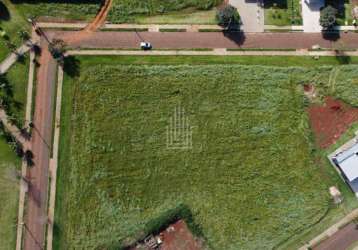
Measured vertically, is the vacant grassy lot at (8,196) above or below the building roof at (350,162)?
above

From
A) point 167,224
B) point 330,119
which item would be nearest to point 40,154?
point 167,224

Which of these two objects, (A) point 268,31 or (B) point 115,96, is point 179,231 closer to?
(B) point 115,96

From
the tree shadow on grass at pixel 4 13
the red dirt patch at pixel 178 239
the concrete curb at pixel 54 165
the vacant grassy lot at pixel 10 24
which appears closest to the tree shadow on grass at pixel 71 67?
the concrete curb at pixel 54 165

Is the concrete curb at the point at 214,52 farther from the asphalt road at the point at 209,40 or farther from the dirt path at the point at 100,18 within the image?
the dirt path at the point at 100,18

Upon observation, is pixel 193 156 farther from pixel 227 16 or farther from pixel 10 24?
pixel 10 24

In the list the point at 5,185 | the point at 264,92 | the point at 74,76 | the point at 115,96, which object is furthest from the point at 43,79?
the point at 264,92

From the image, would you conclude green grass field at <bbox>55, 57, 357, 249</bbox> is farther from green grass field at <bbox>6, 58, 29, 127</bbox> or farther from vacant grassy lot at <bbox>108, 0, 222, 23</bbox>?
vacant grassy lot at <bbox>108, 0, 222, 23</bbox>
